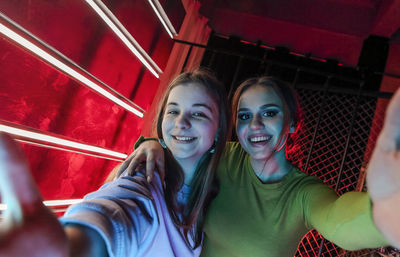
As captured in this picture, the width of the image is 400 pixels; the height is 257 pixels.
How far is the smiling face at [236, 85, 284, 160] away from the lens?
110 centimetres

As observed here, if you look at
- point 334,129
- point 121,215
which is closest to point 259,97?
point 121,215

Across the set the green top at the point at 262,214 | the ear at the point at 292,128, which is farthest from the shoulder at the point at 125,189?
the ear at the point at 292,128

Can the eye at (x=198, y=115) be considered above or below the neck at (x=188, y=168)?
above

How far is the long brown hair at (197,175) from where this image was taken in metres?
0.89

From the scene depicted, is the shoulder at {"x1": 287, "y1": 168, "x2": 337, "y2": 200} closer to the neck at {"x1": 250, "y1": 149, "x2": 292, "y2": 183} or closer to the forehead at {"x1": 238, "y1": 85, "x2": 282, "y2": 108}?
the neck at {"x1": 250, "y1": 149, "x2": 292, "y2": 183}

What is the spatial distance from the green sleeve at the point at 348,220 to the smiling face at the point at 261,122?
34 centimetres

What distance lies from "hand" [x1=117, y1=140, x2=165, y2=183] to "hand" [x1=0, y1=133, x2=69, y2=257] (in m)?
0.45

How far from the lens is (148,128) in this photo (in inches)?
86.7

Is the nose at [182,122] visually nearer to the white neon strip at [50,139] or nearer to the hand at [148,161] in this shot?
the hand at [148,161]

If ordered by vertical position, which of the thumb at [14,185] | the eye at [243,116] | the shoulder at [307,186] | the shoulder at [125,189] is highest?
the eye at [243,116]

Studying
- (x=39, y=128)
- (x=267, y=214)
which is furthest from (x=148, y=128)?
(x=267, y=214)

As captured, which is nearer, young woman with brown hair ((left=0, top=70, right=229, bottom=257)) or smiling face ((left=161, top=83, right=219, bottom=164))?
young woman with brown hair ((left=0, top=70, right=229, bottom=257))

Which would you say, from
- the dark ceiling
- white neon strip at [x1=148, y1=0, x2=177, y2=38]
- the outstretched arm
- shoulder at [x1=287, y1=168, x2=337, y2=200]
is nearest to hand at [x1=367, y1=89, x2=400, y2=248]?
shoulder at [x1=287, y1=168, x2=337, y2=200]

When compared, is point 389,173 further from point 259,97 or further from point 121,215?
point 259,97
